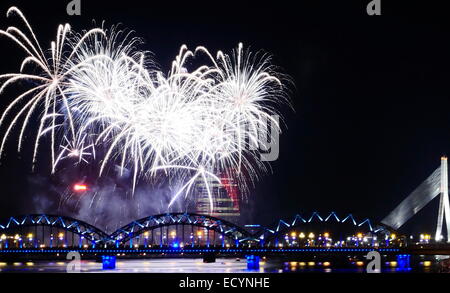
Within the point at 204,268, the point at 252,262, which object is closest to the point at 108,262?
the point at 204,268

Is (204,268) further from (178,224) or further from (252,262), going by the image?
(178,224)

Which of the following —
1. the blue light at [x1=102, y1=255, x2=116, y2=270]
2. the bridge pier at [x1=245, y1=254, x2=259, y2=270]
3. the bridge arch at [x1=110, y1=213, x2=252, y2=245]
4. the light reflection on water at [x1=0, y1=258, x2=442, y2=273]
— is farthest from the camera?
the bridge arch at [x1=110, y1=213, x2=252, y2=245]

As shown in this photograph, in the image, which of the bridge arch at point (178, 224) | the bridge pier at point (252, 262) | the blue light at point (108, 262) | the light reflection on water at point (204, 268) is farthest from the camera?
the bridge arch at point (178, 224)

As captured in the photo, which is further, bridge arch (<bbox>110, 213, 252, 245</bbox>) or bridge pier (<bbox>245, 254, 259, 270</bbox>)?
bridge arch (<bbox>110, 213, 252, 245</bbox>)

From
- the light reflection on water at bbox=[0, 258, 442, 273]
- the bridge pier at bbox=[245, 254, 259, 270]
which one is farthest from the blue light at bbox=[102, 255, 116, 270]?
the bridge pier at bbox=[245, 254, 259, 270]

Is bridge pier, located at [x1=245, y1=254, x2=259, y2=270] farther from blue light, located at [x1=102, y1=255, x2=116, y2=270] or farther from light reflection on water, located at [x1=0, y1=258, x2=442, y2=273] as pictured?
blue light, located at [x1=102, y1=255, x2=116, y2=270]

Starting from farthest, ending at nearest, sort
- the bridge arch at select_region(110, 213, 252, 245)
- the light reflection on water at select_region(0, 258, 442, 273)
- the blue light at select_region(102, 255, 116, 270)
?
the bridge arch at select_region(110, 213, 252, 245) → the blue light at select_region(102, 255, 116, 270) → the light reflection on water at select_region(0, 258, 442, 273)

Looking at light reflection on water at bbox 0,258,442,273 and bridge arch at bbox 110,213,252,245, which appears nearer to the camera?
light reflection on water at bbox 0,258,442,273

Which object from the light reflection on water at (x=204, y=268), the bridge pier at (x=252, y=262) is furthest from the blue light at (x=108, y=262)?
the bridge pier at (x=252, y=262)

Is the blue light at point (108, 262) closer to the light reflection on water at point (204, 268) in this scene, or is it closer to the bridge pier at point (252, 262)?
the light reflection on water at point (204, 268)
